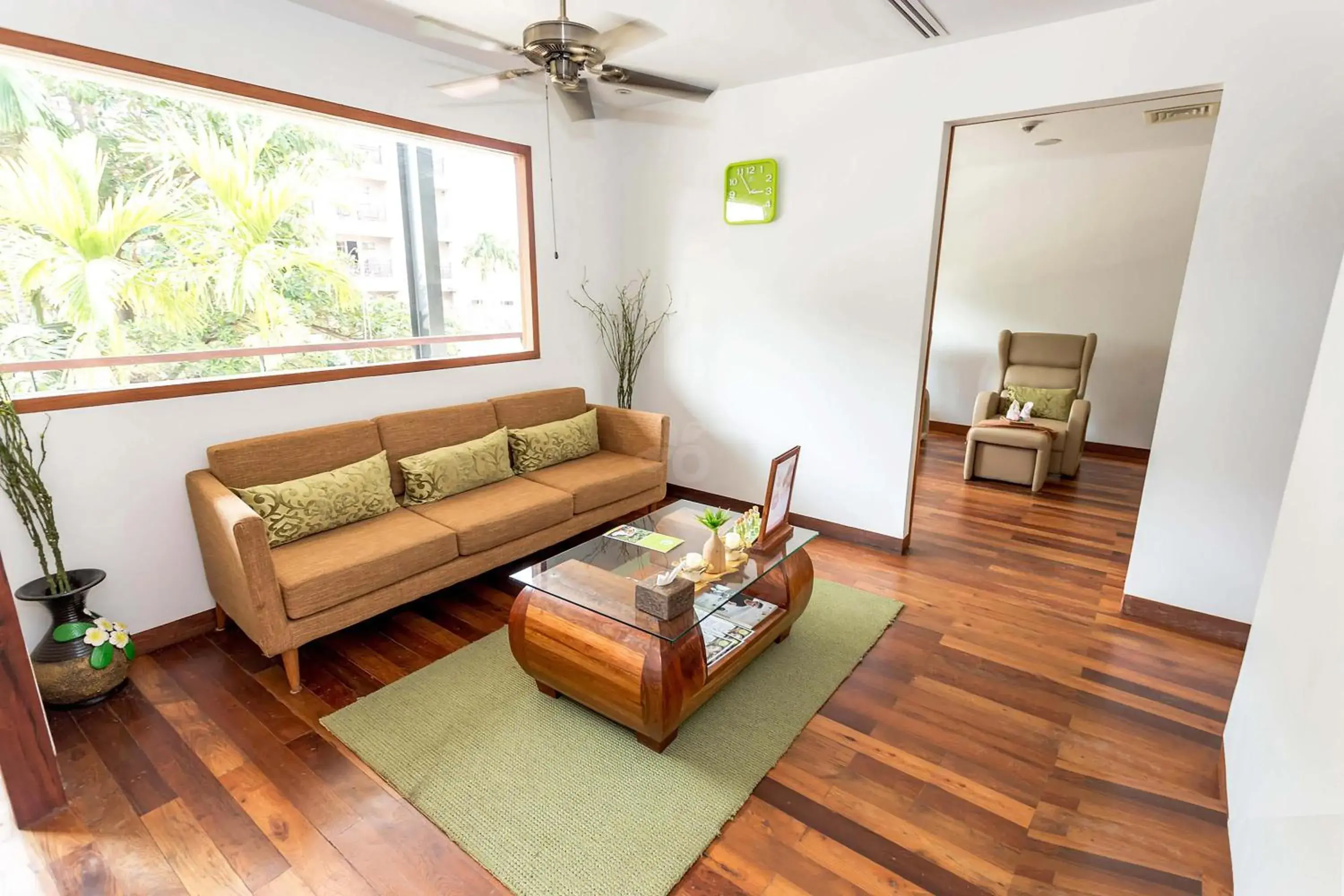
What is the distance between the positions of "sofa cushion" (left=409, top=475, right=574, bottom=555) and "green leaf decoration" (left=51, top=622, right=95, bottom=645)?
123 centimetres

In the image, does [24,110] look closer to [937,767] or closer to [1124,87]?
[937,767]

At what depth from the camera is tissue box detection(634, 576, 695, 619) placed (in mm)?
1937

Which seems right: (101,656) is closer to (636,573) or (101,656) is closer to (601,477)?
(636,573)

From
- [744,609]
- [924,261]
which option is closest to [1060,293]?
[924,261]

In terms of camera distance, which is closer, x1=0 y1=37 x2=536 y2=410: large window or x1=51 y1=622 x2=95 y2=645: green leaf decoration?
→ x1=51 y1=622 x2=95 y2=645: green leaf decoration

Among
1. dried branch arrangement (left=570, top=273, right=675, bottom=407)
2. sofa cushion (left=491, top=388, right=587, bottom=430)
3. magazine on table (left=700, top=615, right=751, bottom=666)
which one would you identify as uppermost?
dried branch arrangement (left=570, top=273, right=675, bottom=407)

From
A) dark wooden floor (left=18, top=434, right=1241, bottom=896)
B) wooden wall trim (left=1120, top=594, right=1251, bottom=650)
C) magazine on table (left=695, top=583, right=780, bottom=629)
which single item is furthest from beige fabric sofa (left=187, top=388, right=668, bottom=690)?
wooden wall trim (left=1120, top=594, right=1251, bottom=650)

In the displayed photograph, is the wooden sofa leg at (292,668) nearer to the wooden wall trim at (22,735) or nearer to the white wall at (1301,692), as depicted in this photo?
the wooden wall trim at (22,735)

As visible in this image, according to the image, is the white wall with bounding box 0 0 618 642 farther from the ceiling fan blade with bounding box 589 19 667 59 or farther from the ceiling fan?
the ceiling fan blade with bounding box 589 19 667 59

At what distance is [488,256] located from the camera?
3957 millimetres

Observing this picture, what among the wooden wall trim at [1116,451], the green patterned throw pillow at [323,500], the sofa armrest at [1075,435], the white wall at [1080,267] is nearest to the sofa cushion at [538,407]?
the green patterned throw pillow at [323,500]

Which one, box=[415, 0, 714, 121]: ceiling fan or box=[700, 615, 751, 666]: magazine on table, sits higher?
box=[415, 0, 714, 121]: ceiling fan

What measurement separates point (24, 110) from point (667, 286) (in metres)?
3.15

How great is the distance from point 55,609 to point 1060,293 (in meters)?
7.31
